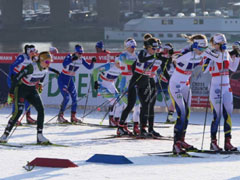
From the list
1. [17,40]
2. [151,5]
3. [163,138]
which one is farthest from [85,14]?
[163,138]

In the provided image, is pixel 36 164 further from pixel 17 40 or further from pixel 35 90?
pixel 17 40

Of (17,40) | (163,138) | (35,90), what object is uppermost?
(35,90)

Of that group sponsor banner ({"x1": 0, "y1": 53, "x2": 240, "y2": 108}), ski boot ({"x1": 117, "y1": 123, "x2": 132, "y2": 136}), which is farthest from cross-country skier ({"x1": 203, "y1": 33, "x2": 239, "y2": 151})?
sponsor banner ({"x1": 0, "y1": 53, "x2": 240, "y2": 108})

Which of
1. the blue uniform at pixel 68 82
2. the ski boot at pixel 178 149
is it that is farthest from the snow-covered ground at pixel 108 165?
the blue uniform at pixel 68 82

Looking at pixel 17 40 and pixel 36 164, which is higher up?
pixel 36 164

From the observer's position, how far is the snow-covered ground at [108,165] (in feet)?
29.8

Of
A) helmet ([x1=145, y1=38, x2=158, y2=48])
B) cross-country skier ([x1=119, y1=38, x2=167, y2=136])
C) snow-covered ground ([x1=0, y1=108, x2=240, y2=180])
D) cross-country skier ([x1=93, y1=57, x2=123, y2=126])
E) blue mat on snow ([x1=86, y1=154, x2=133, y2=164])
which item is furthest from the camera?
cross-country skier ([x1=93, y1=57, x2=123, y2=126])

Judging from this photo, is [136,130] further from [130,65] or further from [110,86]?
[110,86]

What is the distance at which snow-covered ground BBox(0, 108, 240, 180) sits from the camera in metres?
9.09

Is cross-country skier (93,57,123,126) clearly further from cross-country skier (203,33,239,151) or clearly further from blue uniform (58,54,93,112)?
cross-country skier (203,33,239,151)

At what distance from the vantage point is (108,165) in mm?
9844

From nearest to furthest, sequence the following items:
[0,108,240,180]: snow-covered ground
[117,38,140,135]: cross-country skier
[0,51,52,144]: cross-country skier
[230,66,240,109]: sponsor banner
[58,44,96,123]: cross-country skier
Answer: [0,108,240,180]: snow-covered ground < [0,51,52,144]: cross-country skier < [117,38,140,135]: cross-country skier < [58,44,96,123]: cross-country skier < [230,66,240,109]: sponsor banner

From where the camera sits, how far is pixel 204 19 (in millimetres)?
73062

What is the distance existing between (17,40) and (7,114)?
57832mm
